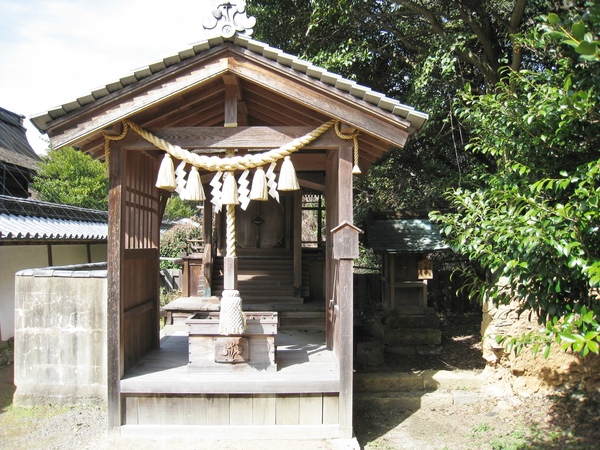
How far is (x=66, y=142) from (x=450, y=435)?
5.71m

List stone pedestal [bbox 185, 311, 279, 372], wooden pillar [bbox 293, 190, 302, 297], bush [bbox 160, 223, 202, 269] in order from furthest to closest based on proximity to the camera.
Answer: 1. bush [bbox 160, 223, 202, 269]
2. wooden pillar [bbox 293, 190, 302, 297]
3. stone pedestal [bbox 185, 311, 279, 372]

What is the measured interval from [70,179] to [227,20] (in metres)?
16.0

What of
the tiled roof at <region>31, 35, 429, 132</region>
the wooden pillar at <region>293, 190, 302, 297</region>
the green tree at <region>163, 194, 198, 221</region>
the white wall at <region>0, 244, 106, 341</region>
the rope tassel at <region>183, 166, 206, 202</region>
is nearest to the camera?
the tiled roof at <region>31, 35, 429, 132</region>

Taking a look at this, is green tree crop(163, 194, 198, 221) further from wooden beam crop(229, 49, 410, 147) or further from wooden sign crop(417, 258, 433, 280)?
wooden beam crop(229, 49, 410, 147)

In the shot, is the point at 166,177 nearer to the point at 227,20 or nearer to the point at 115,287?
the point at 115,287

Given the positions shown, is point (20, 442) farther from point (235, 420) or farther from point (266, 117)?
point (266, 117)

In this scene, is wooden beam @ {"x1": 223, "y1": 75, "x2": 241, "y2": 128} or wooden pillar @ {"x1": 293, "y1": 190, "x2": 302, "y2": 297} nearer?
wooden beam @ {"x1": 223, "y1": 75, "x2": 241, "y2": 128}

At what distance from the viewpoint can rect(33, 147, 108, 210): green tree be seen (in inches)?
715

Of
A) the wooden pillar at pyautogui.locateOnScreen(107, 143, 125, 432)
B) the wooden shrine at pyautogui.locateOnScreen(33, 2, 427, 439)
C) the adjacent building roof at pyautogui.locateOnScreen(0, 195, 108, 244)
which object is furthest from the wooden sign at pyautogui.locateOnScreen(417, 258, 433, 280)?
the adjacent building roof at pyautogui.locateOnScreen(0, 195, 108, 244)

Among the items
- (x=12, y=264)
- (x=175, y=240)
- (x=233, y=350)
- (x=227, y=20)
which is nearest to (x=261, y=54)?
(x=227, y=20)

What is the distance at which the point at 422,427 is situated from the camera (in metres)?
6.00

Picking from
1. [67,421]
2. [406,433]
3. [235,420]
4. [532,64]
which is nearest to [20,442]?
[67,421]

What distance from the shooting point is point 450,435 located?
5.74 metres

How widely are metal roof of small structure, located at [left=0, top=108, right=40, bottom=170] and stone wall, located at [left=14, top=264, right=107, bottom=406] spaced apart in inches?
510
